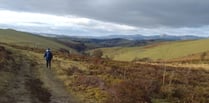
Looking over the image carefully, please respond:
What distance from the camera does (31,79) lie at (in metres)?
28.1

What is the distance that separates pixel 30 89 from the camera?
23172mm

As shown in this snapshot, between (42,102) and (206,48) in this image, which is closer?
(42,102)

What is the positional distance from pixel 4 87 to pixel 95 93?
16.9 feet

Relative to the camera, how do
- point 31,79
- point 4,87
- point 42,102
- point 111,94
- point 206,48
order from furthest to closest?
point 206,48
point 31,79
point 4,87
point 111,94
point 42,102

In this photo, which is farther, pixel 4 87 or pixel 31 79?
→ pixel 31 79

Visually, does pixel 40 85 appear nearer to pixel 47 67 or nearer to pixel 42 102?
pixel 42 102

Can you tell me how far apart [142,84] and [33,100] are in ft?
22.7

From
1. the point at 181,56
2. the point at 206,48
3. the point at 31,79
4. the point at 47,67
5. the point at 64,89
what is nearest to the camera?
the point at 64,89

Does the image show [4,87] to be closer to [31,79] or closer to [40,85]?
[40,85]

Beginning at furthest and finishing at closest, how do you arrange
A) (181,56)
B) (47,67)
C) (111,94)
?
(181,56), (47,67), (111,94)

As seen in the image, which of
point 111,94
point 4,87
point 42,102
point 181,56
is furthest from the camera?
point 181,56

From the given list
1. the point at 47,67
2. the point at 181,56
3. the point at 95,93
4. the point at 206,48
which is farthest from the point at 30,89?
the point at 206,48

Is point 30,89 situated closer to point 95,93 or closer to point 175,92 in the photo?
point 95,93

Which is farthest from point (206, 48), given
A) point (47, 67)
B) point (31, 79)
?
point (31, 79)
